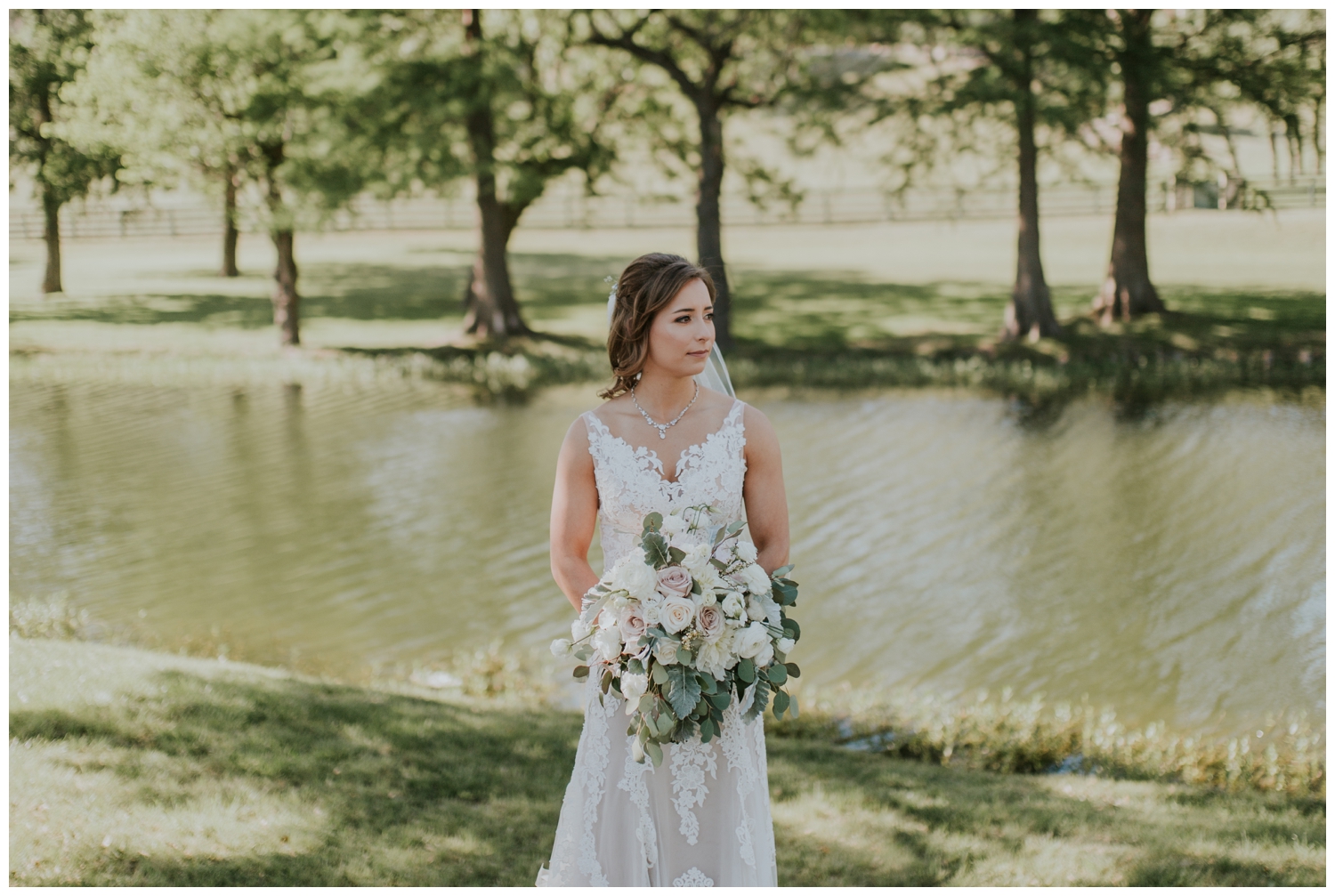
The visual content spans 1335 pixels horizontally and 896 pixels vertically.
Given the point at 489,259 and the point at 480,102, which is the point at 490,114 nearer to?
the point at 480,102

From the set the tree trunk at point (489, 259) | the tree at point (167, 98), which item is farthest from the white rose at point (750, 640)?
the tree trunk at point (489, 259)

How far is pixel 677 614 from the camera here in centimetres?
329

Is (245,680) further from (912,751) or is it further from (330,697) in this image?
(912,751)

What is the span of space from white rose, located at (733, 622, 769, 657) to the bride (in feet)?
1.28

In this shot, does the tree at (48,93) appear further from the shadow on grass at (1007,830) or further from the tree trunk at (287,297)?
the shadow on grass at (1007,830)

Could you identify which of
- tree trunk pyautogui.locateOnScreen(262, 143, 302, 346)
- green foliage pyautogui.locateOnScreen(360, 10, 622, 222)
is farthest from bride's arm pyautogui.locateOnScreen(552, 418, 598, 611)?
tree trunk pyautogui.locateOnScreen(262, 143, 302, 346)

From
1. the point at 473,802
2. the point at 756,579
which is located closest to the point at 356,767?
the point at 473,802

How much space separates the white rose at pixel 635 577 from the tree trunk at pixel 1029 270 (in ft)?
66.9

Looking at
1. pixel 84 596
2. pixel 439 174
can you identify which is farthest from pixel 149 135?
pixel 84 596

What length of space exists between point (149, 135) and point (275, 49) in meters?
2.76

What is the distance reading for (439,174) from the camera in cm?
2272

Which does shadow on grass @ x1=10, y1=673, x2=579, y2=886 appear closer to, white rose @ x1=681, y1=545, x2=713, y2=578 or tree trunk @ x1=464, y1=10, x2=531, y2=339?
white rose @ x1=681, y1=545, x2=713, y2=578

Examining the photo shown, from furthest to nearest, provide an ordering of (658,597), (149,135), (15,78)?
(15,78), (149,135), (658,597)

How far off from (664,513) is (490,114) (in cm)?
2135
